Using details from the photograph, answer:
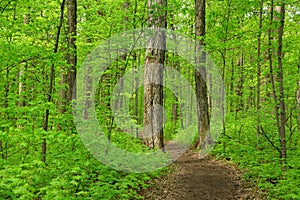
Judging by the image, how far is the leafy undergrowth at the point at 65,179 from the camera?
181 inches

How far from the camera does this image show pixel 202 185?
292 inches

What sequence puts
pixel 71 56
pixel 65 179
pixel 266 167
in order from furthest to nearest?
1. pixel 71 56
2. pixel 266 167
3. pixel 65 179

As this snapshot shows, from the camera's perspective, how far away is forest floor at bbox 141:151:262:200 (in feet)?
21.6

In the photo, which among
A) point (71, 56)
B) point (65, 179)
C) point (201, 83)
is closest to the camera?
point (65, 179)

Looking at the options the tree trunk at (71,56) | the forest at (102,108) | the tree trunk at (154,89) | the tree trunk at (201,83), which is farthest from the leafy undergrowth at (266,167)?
the tree trunk at (71,56)

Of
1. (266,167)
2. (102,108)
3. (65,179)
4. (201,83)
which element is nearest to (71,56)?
(102,108)

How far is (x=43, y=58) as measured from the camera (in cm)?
605

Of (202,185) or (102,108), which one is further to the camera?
(202,185)

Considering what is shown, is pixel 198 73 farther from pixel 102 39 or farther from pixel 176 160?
pixel 102 39

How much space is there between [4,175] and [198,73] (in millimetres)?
9196

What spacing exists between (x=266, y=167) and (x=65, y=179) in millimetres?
5250

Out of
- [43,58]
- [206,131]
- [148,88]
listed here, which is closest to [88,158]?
[43,58]

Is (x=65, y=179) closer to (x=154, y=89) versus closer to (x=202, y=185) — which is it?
(x=202, y=185)

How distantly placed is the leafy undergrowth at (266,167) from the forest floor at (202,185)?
0.31m
